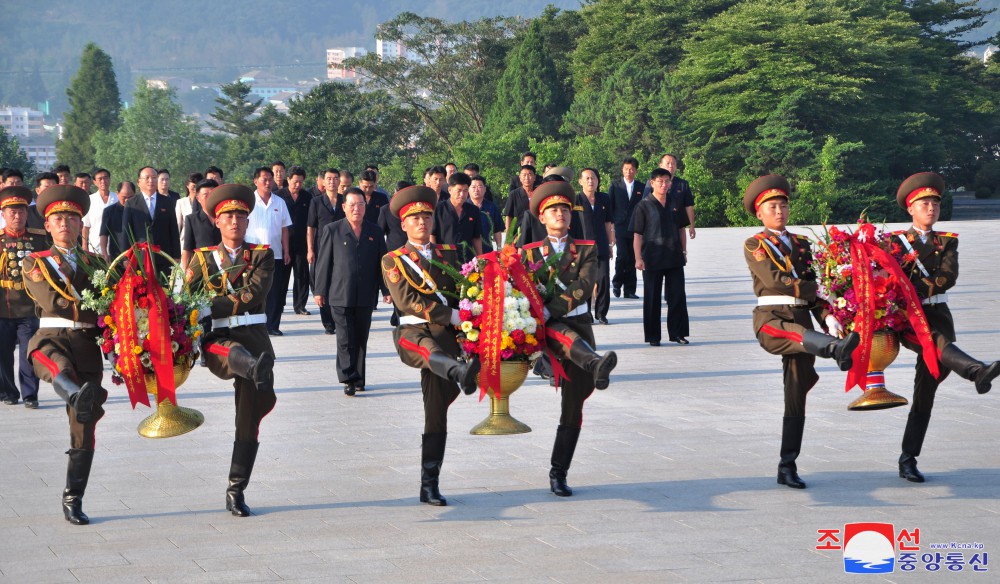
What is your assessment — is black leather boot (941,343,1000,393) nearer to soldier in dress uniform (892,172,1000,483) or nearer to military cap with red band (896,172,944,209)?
soldier in dress uniform (892,172,1000,483)

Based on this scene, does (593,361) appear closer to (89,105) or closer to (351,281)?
(351,281)

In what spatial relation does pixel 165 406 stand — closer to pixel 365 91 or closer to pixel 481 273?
pixel 481 273

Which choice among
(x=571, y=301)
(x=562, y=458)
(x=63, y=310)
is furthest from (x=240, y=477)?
(x=571, y=301)

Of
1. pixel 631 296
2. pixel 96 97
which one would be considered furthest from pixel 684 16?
pixel 96 97

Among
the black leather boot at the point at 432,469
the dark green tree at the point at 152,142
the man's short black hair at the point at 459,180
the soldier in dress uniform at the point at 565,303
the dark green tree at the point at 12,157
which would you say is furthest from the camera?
the dark green tree at the point at 152,142

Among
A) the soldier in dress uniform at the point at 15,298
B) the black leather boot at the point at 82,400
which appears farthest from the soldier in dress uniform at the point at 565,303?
the soldier in dress uniform at the point at 15,298

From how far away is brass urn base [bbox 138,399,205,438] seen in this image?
285 inches

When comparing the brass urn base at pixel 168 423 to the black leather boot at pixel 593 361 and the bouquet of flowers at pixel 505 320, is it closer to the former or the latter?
the bouquet of flowers at pixel 505 320

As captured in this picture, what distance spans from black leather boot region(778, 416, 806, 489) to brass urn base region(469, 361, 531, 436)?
153cm

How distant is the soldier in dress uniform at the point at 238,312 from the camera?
728cm

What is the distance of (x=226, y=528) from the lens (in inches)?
276

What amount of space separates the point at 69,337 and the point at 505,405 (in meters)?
2.41

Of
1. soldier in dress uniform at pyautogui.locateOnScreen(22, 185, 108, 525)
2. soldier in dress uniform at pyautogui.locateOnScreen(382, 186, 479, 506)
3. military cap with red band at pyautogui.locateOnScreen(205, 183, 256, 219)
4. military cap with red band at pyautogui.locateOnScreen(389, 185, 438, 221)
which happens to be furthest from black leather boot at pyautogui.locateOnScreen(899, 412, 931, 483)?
soldier in dress uniform at pyautogui.locateOnScreen(22, 185, 108, 525)

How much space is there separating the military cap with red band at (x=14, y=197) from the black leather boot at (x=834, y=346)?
18.4 feet
